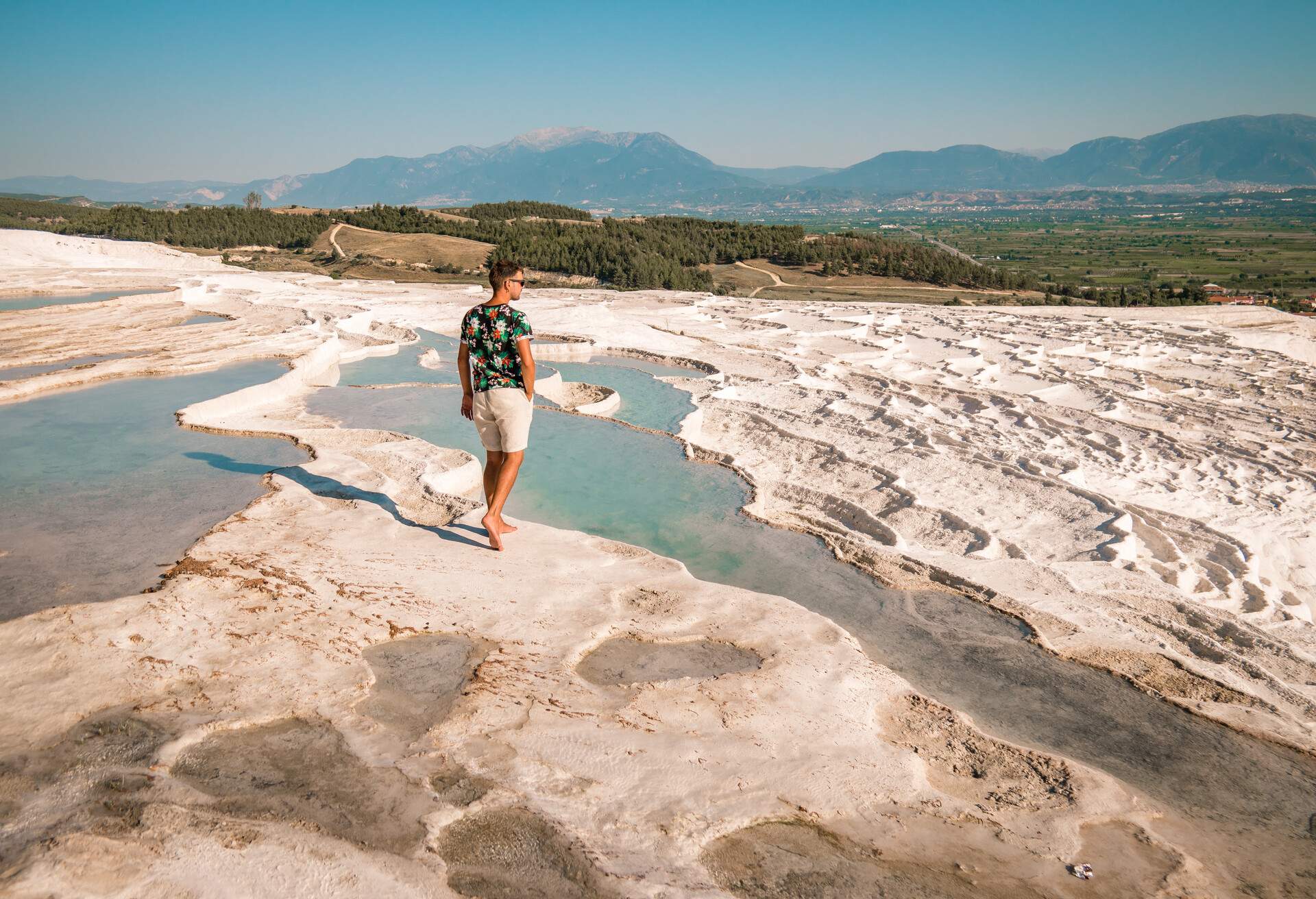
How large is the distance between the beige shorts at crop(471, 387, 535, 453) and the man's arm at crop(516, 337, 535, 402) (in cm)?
6

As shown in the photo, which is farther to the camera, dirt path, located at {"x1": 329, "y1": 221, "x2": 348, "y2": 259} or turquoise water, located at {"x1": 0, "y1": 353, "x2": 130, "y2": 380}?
dirt path, located at {"x1": 329, "y1": 221, "x2": 348, "y2": 259}

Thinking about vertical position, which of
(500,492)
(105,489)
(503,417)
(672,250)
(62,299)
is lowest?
(105,489)

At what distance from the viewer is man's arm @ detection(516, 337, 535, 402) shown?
15.5 ft

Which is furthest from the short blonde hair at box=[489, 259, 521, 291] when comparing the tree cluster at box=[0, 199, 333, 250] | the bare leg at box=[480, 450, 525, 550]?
the tree cluster at box=[0, 199, 333, 250]

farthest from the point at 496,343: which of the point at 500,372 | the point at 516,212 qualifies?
the point at 516,212

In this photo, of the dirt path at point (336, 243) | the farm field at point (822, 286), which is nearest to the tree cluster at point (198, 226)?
the dirt path at point (336, 243)

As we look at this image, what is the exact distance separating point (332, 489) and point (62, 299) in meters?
19.0

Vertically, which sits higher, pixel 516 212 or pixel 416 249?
pixel 516 212

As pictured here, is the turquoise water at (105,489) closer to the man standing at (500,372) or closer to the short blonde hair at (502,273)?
the man standing at (500,372)

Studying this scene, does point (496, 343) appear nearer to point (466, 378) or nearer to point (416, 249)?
point (466, 378)

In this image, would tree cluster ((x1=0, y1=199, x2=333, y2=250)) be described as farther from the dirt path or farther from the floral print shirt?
the floral print shirt

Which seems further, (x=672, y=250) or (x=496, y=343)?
(x=672, y=250)

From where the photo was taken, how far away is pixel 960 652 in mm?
4516

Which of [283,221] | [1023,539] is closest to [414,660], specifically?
[1023,539]
